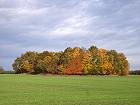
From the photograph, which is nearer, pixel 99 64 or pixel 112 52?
pixel 99 64

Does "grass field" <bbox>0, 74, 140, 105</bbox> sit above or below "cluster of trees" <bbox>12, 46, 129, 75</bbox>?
below

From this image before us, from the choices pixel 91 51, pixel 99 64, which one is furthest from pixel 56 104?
pixel 91 51

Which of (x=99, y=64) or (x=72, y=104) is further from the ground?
(x=99, y=64)

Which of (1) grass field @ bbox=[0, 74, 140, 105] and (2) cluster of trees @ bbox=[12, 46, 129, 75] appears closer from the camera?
A: (1) grass field @ bbox=[0, 74, 140, 105]

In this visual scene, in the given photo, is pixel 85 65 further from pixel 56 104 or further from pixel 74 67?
pixel 56 104

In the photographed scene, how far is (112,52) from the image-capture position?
570 ft

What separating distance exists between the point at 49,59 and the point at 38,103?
519 feet

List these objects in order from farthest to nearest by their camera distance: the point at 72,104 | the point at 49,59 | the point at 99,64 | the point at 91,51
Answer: the point at 49,59
the point at 91,51
the point at 99,64
the point at 72,104

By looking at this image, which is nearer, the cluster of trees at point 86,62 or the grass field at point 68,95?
the grass field at point 68,95

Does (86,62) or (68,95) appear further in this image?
(86,62)

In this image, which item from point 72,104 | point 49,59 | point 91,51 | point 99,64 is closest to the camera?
point 72,104

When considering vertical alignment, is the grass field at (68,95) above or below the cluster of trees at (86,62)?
below

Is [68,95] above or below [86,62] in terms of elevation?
below

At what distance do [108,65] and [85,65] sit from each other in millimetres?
10162
